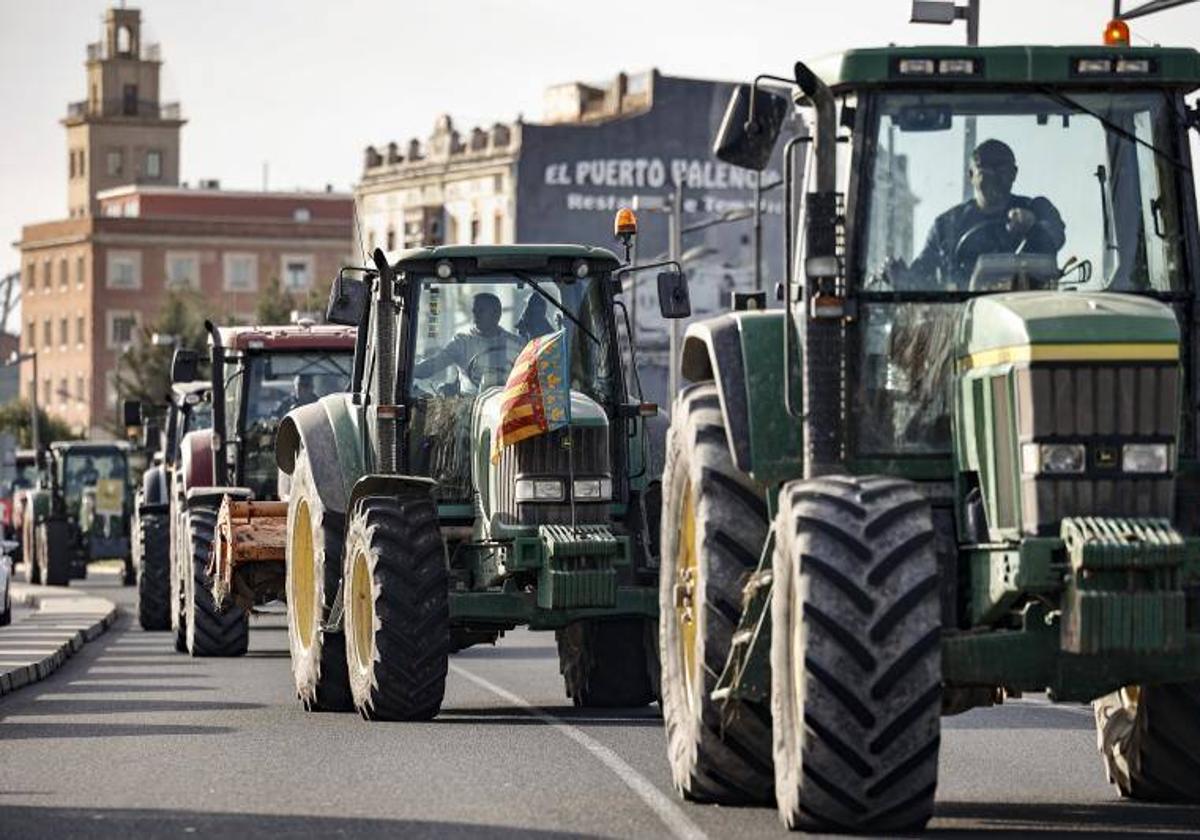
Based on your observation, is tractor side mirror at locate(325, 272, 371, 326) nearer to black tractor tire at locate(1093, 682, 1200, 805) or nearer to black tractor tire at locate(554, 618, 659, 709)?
black tractor tire at locate(554, 618, 659, 709)

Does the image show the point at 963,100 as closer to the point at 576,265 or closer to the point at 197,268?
the point at 576,265

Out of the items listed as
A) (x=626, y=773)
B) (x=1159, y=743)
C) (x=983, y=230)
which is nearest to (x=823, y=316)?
(x=983, y=230)

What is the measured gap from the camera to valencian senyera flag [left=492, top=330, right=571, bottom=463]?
68.7 feet

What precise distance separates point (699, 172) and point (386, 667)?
94.3 meters

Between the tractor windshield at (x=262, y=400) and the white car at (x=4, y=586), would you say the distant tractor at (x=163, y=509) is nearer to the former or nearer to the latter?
the white car at (x=4, y=586)

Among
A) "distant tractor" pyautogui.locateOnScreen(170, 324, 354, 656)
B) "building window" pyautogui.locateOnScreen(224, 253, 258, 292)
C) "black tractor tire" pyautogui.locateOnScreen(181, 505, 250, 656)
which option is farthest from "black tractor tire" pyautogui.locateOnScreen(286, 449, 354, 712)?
"building window" pyautogui.locateOnScreen(224, 253, 258, 292)

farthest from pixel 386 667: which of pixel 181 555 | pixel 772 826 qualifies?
pixel 181 555

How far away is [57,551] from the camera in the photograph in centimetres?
6328

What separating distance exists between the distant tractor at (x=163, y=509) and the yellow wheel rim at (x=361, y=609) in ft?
43.6

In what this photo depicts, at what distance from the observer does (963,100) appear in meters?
14.6

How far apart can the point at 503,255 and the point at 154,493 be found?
16129mm

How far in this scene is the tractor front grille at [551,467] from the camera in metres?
21.3

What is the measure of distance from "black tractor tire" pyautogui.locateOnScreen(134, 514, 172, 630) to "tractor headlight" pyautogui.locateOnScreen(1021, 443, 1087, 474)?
2338 centimetres

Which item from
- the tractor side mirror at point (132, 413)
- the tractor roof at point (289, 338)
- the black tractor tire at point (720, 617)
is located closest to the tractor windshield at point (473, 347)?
the black tractor tire at point (720, 617)
